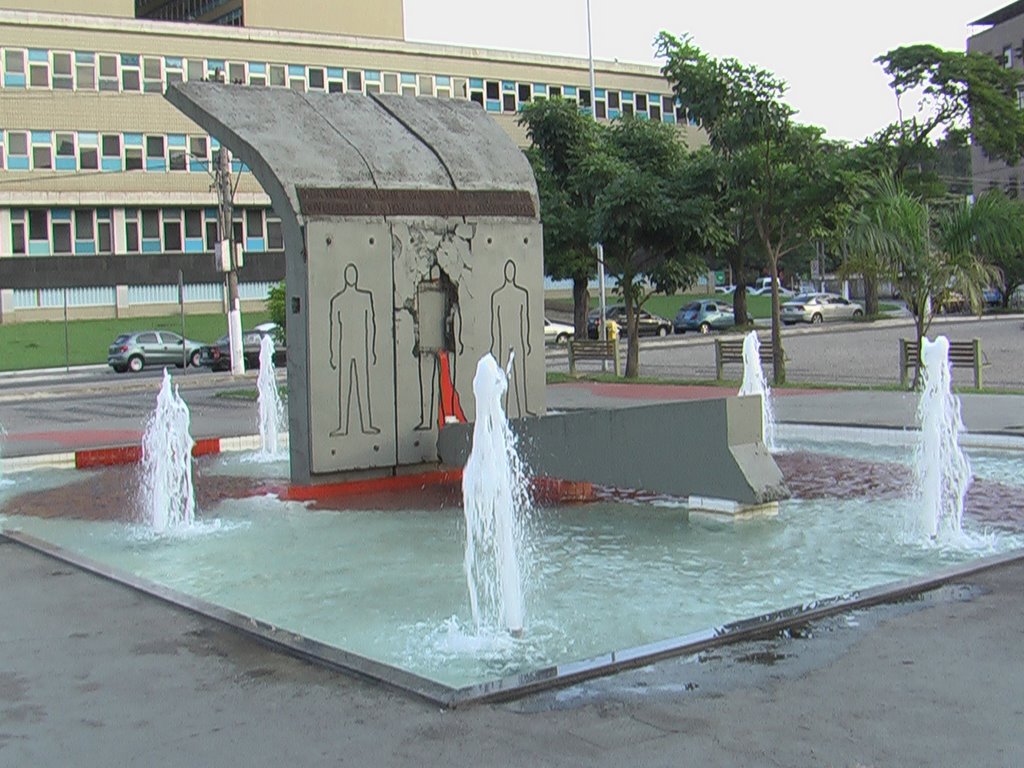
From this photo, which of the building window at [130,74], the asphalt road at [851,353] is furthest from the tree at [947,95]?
the building window at [130,74]

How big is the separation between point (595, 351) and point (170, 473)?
62.4 ft

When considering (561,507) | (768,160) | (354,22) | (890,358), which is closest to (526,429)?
(561,507)

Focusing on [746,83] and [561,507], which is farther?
[746,83]

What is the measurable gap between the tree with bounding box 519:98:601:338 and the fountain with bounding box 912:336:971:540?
19.5 m

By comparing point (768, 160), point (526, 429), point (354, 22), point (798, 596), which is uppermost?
point (354, 22)

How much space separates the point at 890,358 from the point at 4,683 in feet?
90.1

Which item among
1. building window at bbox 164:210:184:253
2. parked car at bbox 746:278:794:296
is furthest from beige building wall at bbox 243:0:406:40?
parked car at bbox 746:278:794:296

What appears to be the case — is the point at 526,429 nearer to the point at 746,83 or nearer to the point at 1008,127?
the point at 746,83

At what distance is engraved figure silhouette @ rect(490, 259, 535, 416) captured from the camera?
13406 mm

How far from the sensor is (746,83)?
22.9 metres

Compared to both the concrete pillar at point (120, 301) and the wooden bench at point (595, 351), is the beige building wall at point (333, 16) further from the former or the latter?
the wooden bench at point (595, 351)

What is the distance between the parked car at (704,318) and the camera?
5078 cm

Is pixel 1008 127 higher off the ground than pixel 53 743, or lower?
higher

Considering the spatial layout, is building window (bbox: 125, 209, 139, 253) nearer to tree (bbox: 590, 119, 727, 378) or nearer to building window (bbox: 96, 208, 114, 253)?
building window (bbox: 96, 208, 114, 253)
